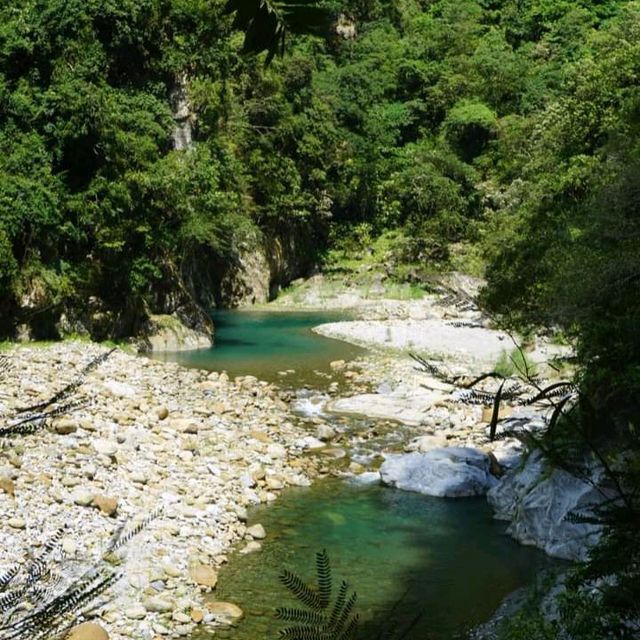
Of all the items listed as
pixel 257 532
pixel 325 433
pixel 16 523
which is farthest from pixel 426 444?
pixel 16 523

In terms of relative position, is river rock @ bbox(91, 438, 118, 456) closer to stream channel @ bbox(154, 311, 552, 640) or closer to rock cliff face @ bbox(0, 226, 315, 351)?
rock cliff face @ bbox(0, 226, 315, 351)

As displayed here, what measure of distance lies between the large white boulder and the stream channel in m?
0.20

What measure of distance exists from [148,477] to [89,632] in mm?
4302

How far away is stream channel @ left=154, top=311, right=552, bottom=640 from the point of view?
788 centimetres

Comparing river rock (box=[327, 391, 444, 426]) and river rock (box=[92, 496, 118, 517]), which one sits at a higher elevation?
river rock (box=[92, 496, 118, 517])

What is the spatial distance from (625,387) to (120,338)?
18.5 metres

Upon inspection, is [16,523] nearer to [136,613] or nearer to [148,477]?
[136,613]

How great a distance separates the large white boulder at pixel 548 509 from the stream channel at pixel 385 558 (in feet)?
0.67

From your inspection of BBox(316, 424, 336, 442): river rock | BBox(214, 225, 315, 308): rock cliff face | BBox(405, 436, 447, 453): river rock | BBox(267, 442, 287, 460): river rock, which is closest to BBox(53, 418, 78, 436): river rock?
BBox(267, 442, 287, 460): river rock

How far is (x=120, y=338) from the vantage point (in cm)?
2308

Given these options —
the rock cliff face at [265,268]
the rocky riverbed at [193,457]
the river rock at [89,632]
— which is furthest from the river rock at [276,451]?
the rock cliff face at [265,268]

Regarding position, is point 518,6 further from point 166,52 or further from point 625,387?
point 625,387

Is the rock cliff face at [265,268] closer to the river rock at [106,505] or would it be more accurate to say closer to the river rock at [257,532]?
the river rock at [106,505]

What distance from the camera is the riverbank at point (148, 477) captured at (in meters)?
8.16
